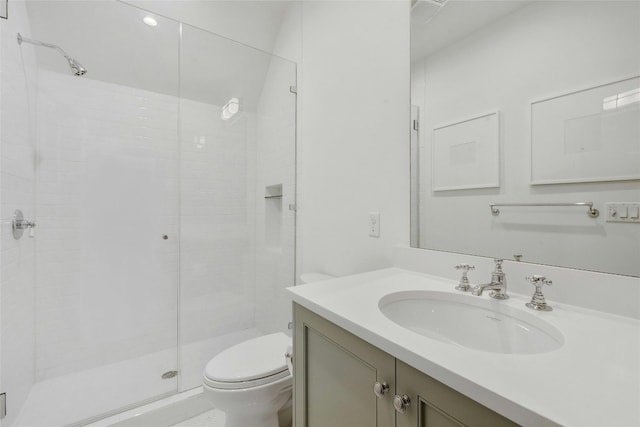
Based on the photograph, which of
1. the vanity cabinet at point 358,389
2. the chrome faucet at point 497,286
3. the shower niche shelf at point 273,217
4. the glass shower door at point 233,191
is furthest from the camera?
the shower niche shelf at point 273,217

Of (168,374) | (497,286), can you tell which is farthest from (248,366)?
(497,286)

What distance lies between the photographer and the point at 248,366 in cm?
130

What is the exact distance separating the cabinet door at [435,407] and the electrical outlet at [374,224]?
827 mm

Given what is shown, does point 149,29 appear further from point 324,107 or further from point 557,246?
point 557,246

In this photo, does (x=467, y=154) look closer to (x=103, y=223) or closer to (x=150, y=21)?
(x=150, y=21)

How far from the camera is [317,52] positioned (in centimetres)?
180

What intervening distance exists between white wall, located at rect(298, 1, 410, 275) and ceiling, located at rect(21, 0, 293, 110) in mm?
483

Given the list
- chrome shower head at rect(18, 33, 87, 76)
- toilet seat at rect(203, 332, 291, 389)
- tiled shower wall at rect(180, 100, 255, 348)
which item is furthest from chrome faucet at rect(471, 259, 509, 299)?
chrome shower head at rect(18, 33, 87, 76)

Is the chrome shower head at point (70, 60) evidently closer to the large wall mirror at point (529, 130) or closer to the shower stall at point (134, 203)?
the shower stall at point (134, 203)

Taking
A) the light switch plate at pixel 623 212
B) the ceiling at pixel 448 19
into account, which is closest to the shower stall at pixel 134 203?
the ceiling at pixel 448 19

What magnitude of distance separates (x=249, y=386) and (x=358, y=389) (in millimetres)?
747

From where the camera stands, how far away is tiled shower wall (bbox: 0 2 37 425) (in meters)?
1.32

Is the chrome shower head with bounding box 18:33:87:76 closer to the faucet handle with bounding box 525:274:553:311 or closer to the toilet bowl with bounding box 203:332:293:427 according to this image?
the toilet bowl with bounding box 203:332:293:427

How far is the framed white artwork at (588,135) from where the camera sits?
700mm
